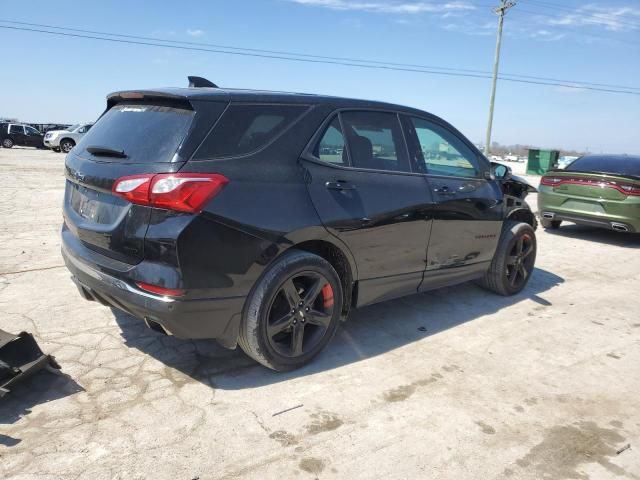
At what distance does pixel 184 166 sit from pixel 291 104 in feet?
3.01

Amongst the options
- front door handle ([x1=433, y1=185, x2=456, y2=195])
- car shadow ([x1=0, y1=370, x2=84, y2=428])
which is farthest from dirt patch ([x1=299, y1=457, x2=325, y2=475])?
front door handle ([x1=433, y1=185, x2=456, y2=195])

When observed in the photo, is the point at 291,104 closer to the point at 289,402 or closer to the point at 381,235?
the point at 381,235

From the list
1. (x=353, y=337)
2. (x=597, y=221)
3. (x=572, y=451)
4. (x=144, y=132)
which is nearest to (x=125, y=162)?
(x=144, y=132)

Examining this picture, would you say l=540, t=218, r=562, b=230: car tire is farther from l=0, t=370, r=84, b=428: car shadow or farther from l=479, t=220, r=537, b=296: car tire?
l=0, t=370, r=84, b=428: car shadow

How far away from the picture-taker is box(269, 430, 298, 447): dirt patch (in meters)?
2.59

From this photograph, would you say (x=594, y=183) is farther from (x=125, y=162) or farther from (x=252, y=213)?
(x=125, y=162)

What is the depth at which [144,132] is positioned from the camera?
2.99m

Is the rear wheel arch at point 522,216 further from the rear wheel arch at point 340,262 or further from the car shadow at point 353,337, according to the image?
the rear wheel arch at point 340,262

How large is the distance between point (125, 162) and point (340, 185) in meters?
1.36

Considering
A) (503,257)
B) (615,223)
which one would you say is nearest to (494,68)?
(615,223)

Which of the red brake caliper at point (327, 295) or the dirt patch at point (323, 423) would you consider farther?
the red brake caliper at point (327, 295)

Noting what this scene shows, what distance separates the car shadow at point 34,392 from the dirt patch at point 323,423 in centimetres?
140

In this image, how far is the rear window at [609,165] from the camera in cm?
820

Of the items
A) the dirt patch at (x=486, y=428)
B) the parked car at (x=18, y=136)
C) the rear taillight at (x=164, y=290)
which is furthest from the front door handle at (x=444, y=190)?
the parked car at (x=18, y=136)
